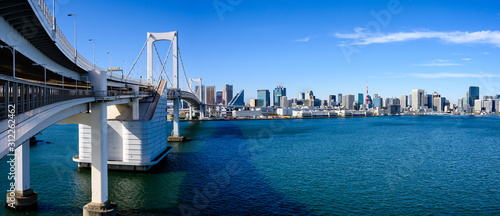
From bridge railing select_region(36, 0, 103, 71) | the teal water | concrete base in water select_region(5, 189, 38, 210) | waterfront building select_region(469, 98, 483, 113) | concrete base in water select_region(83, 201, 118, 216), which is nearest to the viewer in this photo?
bridge railing select_region(36, 0, 103, 71)

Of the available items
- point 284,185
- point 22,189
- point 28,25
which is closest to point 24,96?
point 28,25

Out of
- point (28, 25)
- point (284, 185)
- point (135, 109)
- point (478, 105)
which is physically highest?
point (28, 25)

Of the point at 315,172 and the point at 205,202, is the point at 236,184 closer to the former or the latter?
the point at 205,202

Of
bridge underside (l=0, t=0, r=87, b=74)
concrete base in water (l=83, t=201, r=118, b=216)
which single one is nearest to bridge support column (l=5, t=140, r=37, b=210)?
concrete base in water (l=83, t=201, r=118, b=216)

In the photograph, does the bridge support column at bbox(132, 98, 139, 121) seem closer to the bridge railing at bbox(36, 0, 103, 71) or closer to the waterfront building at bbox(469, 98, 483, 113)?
the bridge railing at bbox(36, 0, 103, 71)

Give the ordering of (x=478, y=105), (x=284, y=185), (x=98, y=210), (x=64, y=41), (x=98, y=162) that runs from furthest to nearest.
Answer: (x=478, y=105), (x=284, y=185), (x=98, y=162), (x=98, y=210), (x=64, y=41)

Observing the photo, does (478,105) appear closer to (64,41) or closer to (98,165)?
(98,165)

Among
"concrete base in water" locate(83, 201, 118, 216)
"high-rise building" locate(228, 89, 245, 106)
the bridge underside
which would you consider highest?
"high-rise building" locate(228, 89, 245, 106)

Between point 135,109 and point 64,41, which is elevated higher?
point 64,41

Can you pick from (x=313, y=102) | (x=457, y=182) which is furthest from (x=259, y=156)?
(x=313, y=102)
